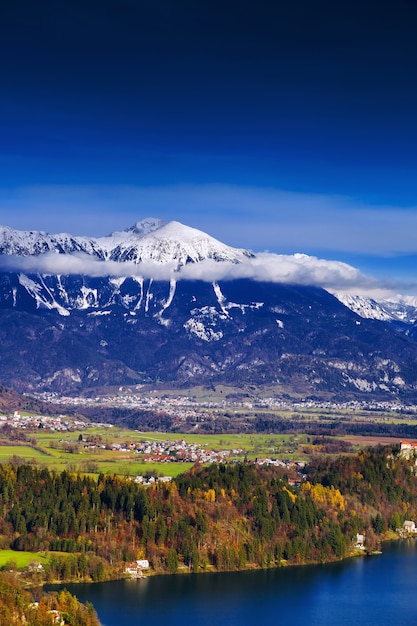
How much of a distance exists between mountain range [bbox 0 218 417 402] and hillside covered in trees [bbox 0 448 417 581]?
10155 centimetres

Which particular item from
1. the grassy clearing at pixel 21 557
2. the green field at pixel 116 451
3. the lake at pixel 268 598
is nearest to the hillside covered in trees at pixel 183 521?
the grassy clearing at pixel 21 557

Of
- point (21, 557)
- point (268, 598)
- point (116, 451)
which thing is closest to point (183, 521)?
point (268, 598)

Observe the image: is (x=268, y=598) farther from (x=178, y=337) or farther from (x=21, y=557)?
(x=178, y=337)

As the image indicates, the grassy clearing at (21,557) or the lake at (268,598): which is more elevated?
the grassy clearing at (21,557)

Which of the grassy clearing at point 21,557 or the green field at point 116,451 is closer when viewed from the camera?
the grassy clearing at point 21,557

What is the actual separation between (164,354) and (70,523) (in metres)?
128

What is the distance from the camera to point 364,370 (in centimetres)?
17338

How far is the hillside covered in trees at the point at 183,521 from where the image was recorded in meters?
47.7

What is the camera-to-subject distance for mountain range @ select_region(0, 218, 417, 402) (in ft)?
547

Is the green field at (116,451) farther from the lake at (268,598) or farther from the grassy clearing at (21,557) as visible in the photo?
the lake at (268,598)

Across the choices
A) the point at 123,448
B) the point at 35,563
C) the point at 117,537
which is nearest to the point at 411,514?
the point at 117,537

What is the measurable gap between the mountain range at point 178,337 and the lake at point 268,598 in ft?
363

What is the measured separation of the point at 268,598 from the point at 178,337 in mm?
138987

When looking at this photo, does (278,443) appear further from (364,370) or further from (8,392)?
(364,370)
